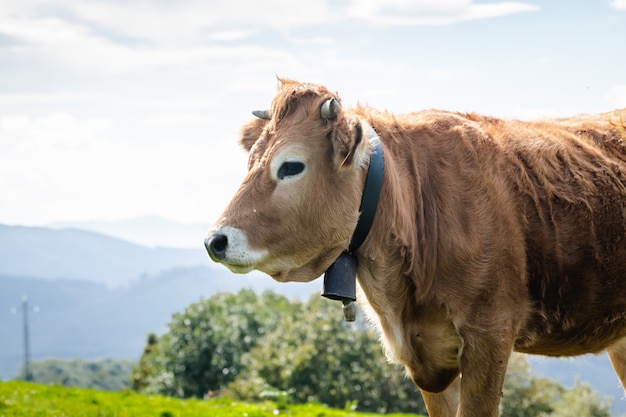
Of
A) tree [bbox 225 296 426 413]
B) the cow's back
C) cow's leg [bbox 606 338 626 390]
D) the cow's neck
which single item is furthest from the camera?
tree [bbox 225 296 426 413]

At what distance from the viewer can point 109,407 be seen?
15.5 metres

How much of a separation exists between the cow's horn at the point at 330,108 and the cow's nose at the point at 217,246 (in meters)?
1.23

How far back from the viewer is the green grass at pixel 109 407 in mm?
13894

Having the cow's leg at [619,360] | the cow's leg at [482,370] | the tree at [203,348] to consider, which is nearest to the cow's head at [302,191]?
the cow's leg at [482,370]

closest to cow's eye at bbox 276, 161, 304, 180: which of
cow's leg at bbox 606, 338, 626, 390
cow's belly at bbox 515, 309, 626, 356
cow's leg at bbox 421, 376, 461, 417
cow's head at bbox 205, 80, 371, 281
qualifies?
cow's head at bbox 205, 80, 371, 281

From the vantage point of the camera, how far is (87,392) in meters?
19.3

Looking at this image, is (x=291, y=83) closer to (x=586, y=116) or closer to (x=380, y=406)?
(x=586, y=116)

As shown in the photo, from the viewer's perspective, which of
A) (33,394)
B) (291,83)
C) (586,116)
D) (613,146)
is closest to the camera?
(291,83)

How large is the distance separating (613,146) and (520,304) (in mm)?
1996

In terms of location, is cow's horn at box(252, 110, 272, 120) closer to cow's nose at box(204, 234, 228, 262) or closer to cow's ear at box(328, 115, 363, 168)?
cow's ear at box(328, 115, 363, 168)

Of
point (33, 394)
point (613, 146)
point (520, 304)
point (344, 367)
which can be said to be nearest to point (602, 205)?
point (613, 146)

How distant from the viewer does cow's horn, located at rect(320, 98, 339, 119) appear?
238 inches

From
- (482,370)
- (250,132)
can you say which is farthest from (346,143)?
(482,370)

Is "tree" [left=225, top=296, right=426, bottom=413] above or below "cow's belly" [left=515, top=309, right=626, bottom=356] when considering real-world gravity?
below
